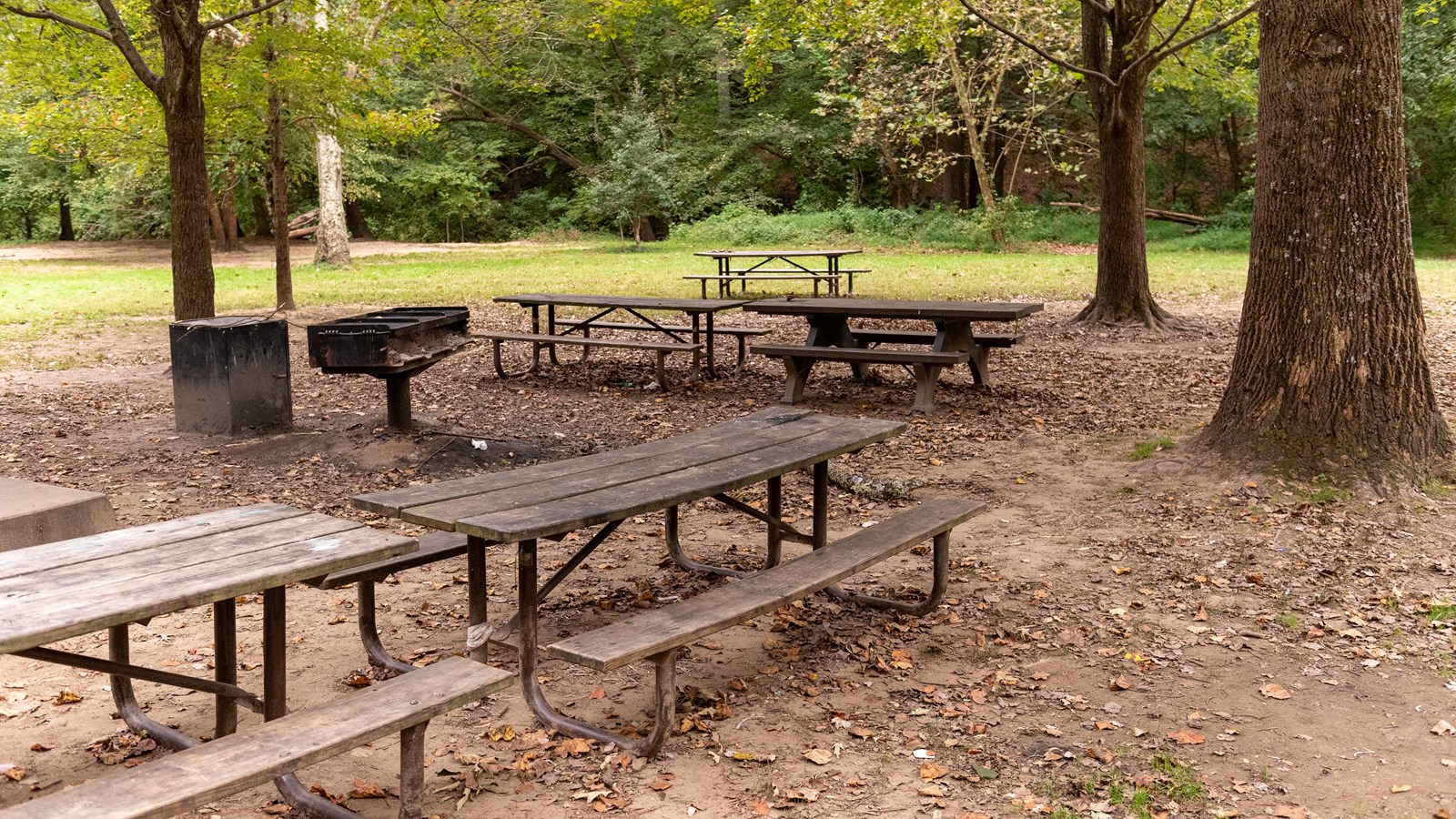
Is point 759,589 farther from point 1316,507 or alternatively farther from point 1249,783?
point 1316,507

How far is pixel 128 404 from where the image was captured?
9.34 metres

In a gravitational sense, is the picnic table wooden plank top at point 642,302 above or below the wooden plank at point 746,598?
above

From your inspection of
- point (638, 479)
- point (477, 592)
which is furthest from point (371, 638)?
point (638, 479)

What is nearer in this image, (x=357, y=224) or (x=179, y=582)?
(x=179, y=582)

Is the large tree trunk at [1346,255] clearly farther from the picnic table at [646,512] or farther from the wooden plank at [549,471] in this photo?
the wooden plank at [549,471]

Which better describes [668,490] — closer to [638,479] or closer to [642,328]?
[638,479]

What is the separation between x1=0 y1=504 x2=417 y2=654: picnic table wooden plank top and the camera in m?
2.71

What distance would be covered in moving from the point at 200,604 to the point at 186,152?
27.8ft

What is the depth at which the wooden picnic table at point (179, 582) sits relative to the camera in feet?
9.03

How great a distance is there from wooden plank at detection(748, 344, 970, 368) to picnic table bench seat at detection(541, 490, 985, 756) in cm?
396

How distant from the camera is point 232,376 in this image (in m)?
7.83

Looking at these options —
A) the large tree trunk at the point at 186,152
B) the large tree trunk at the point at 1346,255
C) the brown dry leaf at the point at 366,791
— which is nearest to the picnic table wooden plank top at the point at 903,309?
the large tree trunk at the point at 1346,255

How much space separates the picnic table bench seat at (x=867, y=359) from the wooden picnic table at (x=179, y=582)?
5852mm

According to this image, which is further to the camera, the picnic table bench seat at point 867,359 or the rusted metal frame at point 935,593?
the picnic table bench seat at point 867,359
